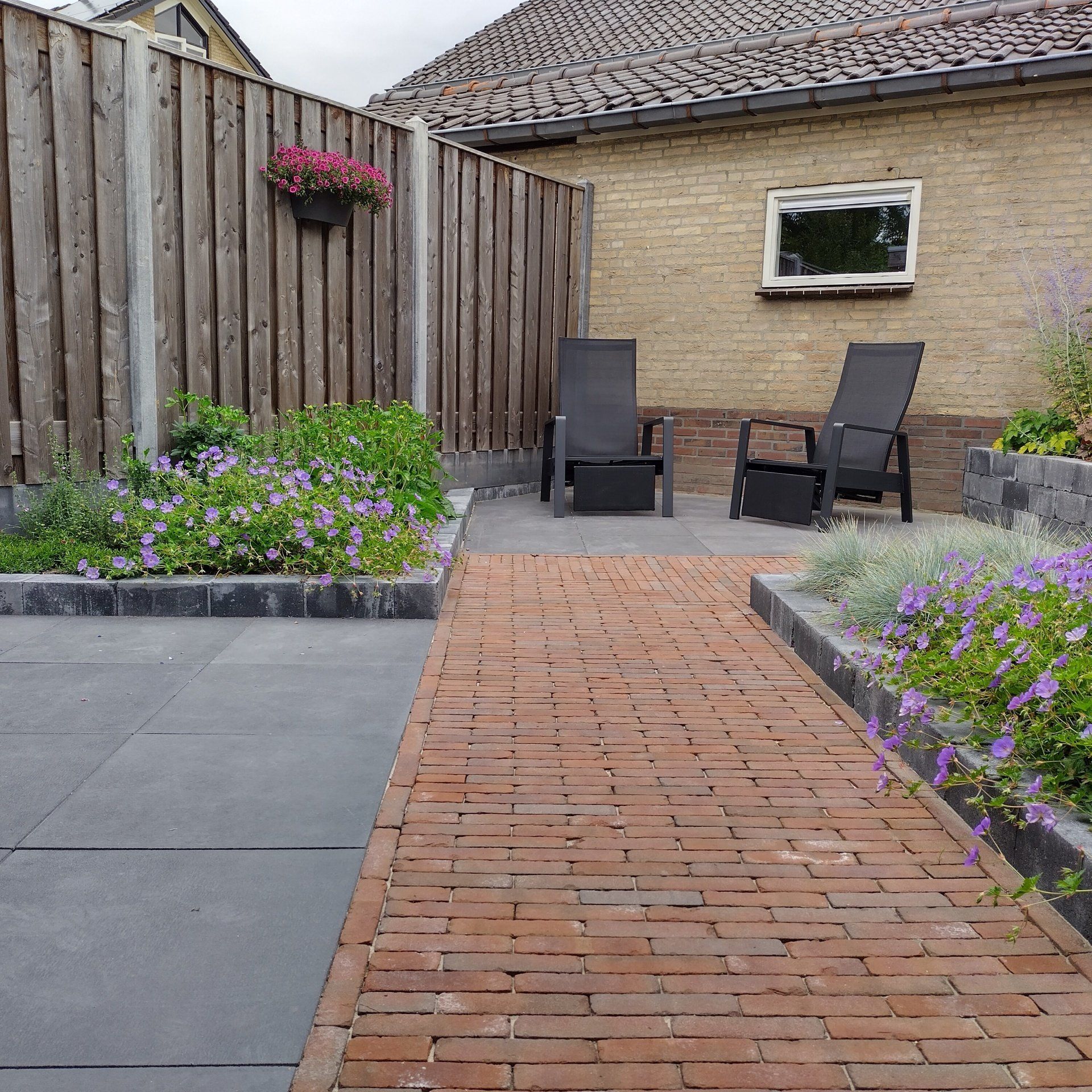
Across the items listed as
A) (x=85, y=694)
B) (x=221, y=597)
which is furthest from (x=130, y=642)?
(x=85, y=694)

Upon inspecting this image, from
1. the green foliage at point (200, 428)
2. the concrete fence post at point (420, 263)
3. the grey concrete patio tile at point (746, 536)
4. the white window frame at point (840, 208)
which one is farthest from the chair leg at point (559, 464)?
the white window frame at point (840, 208)

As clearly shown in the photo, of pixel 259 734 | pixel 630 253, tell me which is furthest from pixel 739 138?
pixel 259 734

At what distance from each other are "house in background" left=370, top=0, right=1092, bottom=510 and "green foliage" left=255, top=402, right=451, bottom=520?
3.71m

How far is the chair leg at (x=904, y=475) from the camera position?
682 cm

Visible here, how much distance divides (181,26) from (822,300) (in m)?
14.8

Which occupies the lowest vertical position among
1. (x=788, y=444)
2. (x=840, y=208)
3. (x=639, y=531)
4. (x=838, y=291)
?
(x=639, y=531)

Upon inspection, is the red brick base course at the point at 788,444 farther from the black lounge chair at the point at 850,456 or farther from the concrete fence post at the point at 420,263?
the concrete fence post at the point at 420,263

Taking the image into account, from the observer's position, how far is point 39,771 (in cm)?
245

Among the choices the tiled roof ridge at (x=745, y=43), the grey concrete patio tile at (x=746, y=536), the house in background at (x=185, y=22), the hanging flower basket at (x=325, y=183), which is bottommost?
the grey concrete patio tile at (x=746, y=536)

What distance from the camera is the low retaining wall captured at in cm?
587

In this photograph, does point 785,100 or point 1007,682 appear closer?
point 1007,682

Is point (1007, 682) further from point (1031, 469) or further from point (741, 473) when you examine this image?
point (741, 473)

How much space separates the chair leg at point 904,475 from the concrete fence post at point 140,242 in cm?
463

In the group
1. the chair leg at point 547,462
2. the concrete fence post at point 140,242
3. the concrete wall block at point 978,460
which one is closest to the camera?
the concrete fence post at point 140,242
